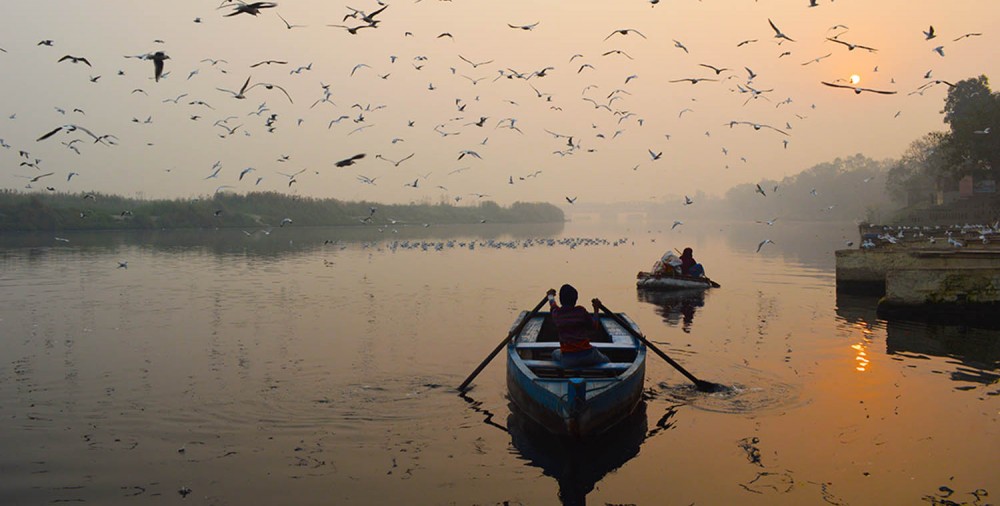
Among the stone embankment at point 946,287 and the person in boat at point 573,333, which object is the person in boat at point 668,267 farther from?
the person in boat at point 573,333

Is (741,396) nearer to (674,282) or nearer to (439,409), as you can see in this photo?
(439,409)

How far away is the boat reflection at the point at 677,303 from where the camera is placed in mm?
24422

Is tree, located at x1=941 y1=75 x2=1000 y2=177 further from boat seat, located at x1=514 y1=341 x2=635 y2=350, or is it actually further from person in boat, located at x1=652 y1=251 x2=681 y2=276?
boat seat, located at x1=514 y1=341 x2=635 y2=350

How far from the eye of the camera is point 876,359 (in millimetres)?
17516

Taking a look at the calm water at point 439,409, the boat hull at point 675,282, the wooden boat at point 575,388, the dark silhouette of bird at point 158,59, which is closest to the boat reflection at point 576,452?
the calm water at point 439,409

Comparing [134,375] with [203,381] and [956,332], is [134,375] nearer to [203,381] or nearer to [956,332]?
[203,381]

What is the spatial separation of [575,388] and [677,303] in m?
19.1

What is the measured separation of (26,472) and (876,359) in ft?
54.4

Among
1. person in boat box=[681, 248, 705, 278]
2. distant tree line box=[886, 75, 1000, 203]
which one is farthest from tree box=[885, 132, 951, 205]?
person in boat box=[681, 248, 705, 278]

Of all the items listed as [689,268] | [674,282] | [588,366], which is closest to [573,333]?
[588,366]

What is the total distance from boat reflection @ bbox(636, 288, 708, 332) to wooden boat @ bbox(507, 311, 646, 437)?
9.31 m

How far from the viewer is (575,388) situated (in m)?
10.3

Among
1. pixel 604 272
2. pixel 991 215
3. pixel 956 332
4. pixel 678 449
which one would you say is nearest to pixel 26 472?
pixel 678 449

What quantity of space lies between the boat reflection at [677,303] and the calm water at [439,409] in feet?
0.76
